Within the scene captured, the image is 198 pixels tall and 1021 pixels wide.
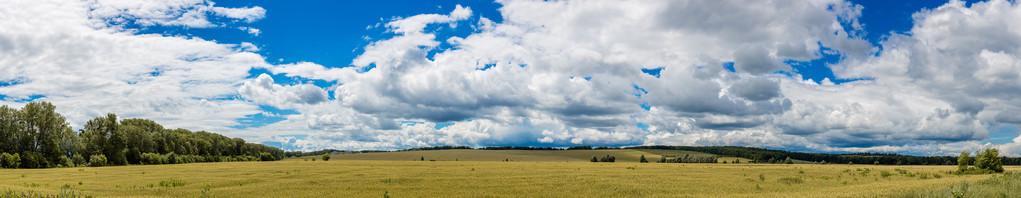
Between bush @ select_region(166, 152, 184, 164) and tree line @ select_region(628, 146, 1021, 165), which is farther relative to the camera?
tree line @ select_region(628, 146, 1021, 165)

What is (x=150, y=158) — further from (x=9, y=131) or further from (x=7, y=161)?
(x=7, y=161)

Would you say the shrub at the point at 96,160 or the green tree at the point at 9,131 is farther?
the shrub at the point at 96,160

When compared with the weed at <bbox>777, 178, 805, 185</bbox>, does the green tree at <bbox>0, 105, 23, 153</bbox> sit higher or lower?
higher

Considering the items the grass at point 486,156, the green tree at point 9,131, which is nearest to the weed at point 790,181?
the grass at point 486,156

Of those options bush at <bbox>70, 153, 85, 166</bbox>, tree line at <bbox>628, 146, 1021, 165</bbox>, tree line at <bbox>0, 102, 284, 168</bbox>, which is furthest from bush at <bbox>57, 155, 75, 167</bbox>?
tree line at <bbox>628, 146, 1021, 165</bbox>

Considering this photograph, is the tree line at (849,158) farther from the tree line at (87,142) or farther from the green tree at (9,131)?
the green tree at (9,131)

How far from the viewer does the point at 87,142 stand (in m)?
85.8

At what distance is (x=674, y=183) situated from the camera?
98.4ft

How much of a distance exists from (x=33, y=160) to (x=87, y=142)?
19.5m

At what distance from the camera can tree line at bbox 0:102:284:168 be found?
71.1 meters

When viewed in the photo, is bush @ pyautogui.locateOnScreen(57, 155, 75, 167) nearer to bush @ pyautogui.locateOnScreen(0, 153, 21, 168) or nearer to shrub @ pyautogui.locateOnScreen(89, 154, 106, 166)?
shrub @ pyautogui.locateOnScreen(89, 154, 106, 166)

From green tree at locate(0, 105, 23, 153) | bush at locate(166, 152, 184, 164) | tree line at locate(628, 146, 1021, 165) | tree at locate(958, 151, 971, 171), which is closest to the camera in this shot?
tree at locate(958, 151, 971, 171)

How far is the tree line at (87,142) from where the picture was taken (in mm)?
71062

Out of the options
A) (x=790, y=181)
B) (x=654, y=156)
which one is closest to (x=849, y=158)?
(x=654, y=156)
